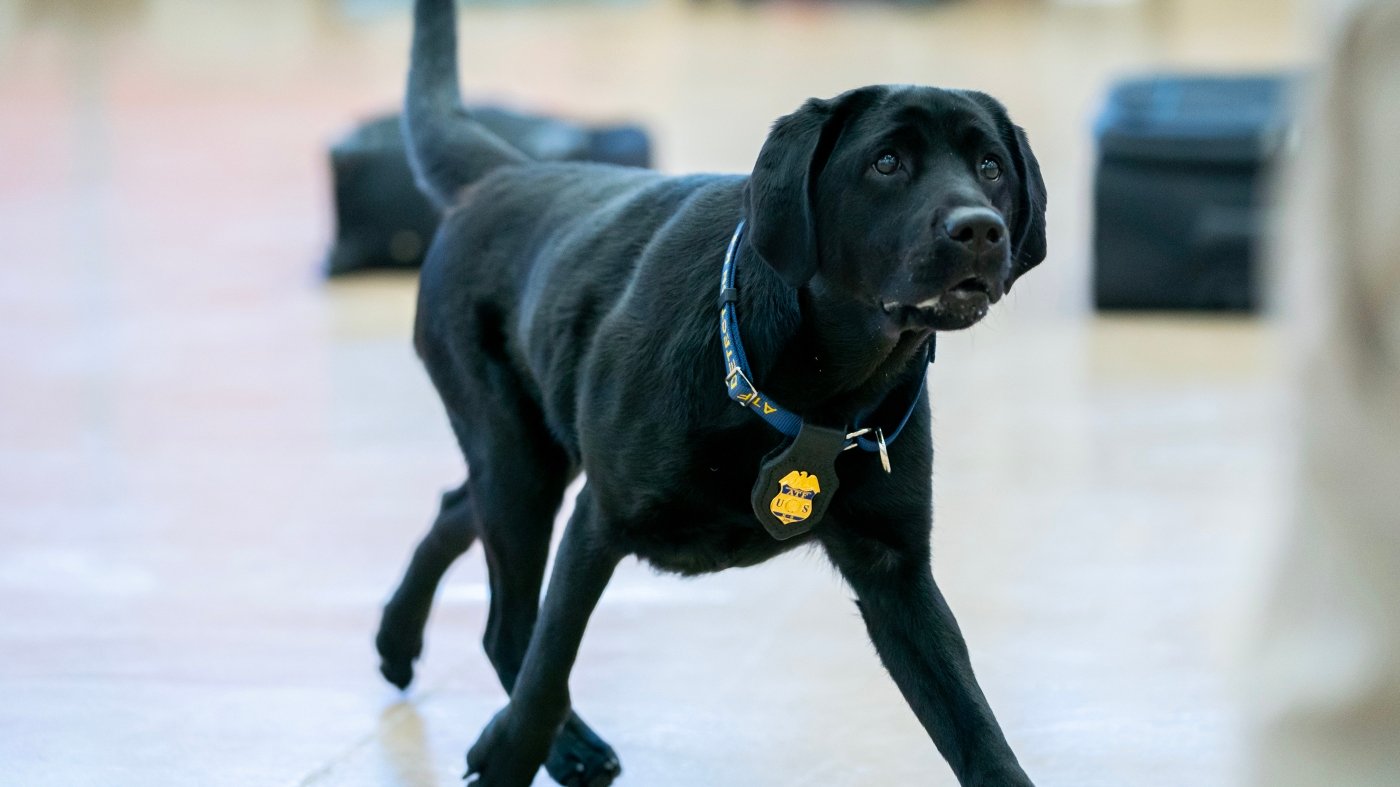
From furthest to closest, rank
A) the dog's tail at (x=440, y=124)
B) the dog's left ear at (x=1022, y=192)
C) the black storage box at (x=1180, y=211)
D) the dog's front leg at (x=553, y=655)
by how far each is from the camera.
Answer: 1. the black storage box at (x=1180, y=211)
2. the dog's tail at (x=440, y=124)
3. the dog's front leg at (x=553, y=655)
4. the dog's left ear at (x=1022, y=192)

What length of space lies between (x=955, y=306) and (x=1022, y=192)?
0.31m

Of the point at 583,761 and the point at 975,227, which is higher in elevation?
the point at 975,227

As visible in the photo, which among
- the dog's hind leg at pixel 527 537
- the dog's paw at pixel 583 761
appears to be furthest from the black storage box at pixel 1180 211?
the dog's paw at pixel 583 761

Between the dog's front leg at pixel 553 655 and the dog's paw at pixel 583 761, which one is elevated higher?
the dog's front leg at pixel 553 655

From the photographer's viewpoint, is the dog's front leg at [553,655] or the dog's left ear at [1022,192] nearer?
the dog's left ear at [1022,192]

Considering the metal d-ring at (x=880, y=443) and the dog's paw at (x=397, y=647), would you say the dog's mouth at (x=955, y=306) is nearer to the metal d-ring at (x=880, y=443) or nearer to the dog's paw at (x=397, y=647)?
the metal d-ring at (x=880, y=443)

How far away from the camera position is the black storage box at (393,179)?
7555 mm

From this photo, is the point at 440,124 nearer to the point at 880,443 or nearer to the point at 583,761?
the point at 583,761

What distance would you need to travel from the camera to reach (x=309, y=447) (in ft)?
17.7

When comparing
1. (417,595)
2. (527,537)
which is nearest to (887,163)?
(527,537)

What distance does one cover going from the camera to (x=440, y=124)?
147 inches

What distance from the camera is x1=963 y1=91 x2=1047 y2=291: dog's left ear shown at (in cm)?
252

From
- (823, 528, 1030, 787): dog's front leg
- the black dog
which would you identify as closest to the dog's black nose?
the black dog

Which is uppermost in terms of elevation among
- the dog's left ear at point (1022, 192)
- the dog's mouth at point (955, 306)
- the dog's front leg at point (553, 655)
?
the dog's left ear at point (1022, 192)
